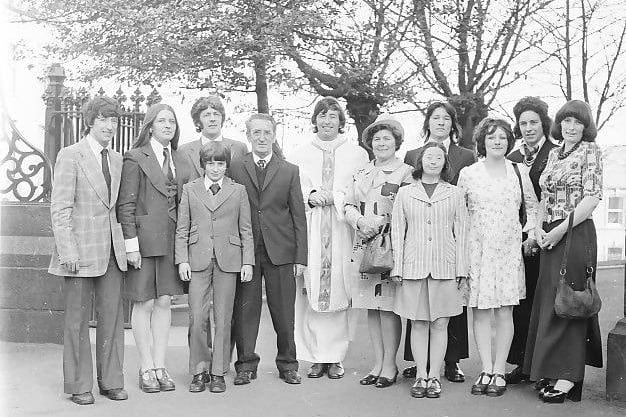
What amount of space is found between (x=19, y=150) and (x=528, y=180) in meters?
4.52

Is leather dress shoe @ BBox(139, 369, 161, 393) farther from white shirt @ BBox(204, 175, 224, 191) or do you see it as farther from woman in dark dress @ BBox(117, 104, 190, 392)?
white shirt @ BBox(204, 175, 224, 191)

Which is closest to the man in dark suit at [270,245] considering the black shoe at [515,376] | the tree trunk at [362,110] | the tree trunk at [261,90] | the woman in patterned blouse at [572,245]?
the black shoe at [515,376]

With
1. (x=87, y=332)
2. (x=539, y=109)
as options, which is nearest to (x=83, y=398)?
(x=87, y=332)

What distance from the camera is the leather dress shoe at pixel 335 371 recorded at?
6055 mm

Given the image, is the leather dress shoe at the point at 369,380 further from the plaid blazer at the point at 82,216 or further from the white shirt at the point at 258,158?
the plaid blazer at the point at 82,216

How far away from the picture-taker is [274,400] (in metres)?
5.32

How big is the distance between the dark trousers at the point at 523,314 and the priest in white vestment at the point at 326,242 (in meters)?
1.30

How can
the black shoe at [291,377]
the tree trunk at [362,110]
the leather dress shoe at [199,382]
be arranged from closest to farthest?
the leather dress shoe at [199,382], the black shoe at [291,377], the tree trunk at [362,110]

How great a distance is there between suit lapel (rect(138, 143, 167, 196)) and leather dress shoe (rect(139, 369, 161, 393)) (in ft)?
4.17

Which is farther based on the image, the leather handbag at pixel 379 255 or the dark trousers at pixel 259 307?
the dark trousers at pixel 259 307

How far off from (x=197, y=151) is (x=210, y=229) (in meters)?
0.80

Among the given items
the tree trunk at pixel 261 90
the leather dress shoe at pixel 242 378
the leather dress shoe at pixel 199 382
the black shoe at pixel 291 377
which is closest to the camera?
the leather dress shoe at pixel 199 382

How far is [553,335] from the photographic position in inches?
213

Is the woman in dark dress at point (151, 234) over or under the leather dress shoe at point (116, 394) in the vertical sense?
over
